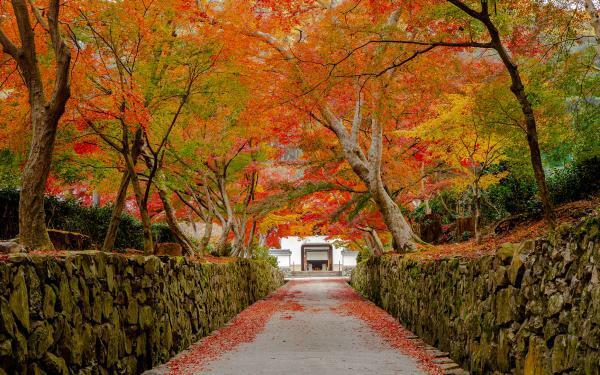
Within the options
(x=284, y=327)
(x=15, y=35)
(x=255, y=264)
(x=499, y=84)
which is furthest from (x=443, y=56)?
(x=255, y=264)

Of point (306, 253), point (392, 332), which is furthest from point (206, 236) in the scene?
point (306, 253)

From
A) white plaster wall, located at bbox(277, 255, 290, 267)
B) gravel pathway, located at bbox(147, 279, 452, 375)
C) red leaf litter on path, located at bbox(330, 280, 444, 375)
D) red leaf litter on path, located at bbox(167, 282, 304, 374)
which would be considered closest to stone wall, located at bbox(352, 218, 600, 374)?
red leaf litter on path, located at bbox(330, 280, 444, 375)

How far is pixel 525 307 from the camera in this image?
4410 mm

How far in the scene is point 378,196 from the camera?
13.7 metres

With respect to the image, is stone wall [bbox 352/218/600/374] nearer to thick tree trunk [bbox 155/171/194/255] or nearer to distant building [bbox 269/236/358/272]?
thick tree trunk [bbox 155/171/194/255]

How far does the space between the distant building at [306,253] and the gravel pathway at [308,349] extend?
3905cm

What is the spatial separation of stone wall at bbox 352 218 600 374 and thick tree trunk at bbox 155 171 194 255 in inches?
253

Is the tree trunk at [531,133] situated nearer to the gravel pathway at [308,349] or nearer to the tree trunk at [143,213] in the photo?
the gravel pathway at [308,349]

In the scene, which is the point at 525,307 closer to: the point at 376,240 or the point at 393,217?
the point at 393,217

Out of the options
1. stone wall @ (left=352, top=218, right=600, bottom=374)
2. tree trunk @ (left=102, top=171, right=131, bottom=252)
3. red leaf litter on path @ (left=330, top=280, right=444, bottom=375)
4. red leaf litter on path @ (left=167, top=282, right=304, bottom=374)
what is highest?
tree trunk @ (left=102, top=171, right=131, bottom=252)

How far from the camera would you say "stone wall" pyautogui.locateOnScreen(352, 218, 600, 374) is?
336cm

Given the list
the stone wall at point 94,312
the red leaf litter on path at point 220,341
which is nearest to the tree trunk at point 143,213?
the stone wall at point 94,312

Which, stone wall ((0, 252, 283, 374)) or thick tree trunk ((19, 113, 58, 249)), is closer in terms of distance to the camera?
stone wall ((0, 252, 283, 374))

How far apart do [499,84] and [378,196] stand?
5446 millimetres
